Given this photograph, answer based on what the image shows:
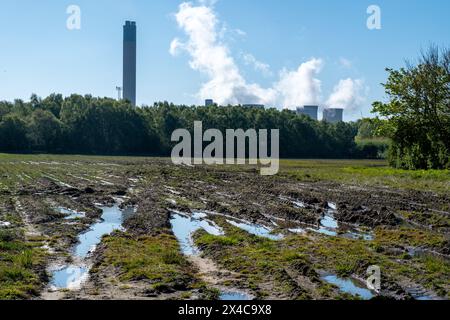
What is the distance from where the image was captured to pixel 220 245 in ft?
47.7

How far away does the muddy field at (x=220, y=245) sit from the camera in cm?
1040

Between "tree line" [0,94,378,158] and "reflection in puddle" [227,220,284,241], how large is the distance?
86272 mm

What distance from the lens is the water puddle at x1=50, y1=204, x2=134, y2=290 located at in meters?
10.9

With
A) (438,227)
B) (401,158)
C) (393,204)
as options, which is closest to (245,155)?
(401,158)

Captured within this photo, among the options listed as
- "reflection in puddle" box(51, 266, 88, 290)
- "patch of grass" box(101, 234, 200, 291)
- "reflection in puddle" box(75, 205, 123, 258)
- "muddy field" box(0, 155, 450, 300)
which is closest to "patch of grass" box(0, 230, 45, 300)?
"muddy field" box(0, 155, 450, 300)

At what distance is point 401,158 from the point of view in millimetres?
52594

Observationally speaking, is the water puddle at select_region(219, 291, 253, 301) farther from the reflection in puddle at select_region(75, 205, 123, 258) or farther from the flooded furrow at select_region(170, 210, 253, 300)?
the reflection in puddle at select_region(75, 205, 123, 258)

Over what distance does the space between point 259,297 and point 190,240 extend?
21.1ft

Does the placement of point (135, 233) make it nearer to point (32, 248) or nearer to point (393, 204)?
point (32, 248)

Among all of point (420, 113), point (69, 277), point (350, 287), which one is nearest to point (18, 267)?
point (69, 277)

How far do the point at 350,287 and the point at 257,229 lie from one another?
25.2 ft

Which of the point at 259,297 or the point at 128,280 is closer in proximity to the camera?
the point at 259,297

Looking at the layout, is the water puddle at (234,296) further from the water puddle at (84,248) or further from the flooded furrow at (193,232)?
the water puddle at (84,248)

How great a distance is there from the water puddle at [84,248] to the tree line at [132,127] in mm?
82187
